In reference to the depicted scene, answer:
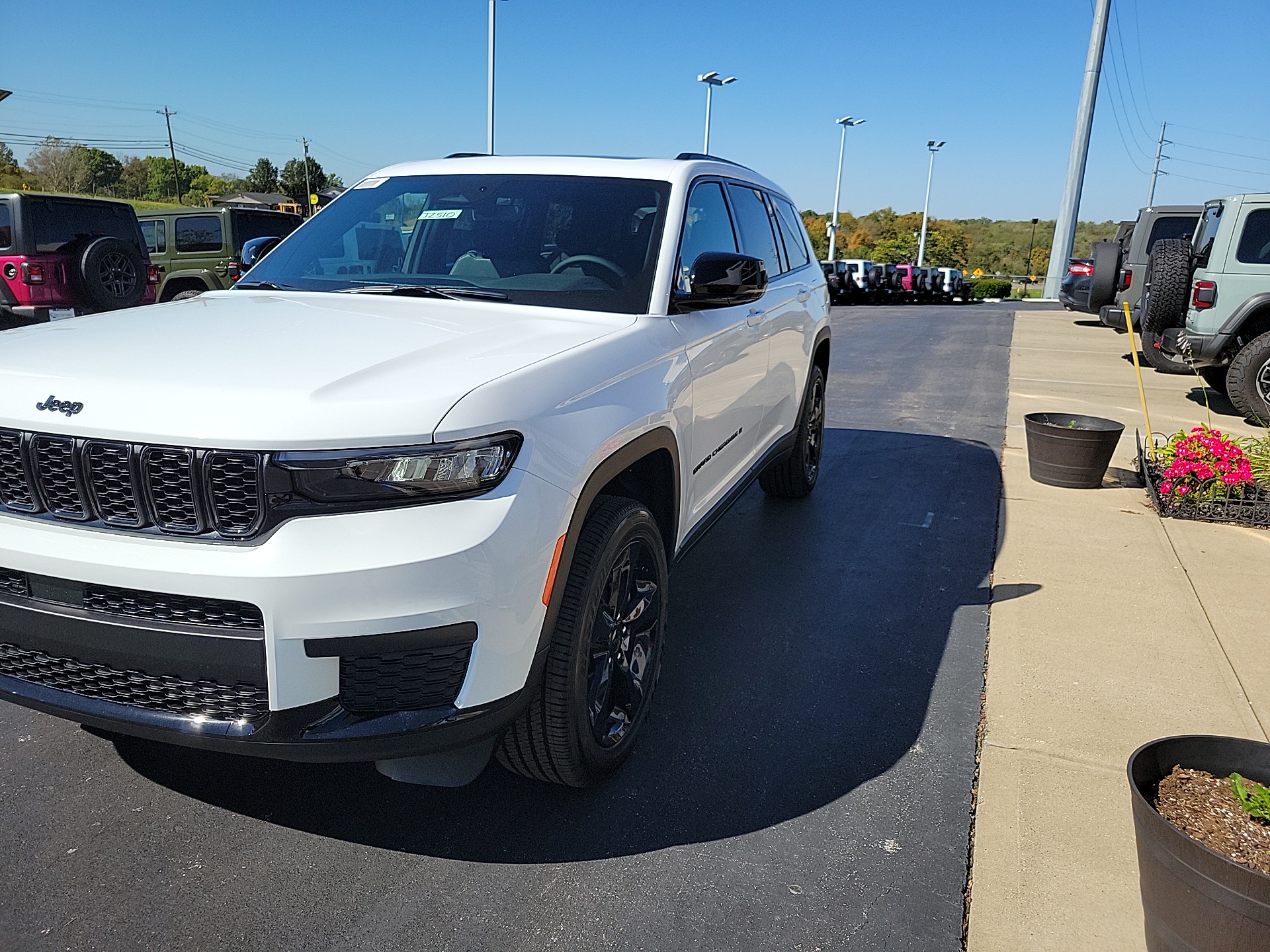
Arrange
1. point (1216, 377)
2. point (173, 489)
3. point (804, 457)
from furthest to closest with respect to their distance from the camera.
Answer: point (1216, 377) → point (804, 457) → point (173, 489)

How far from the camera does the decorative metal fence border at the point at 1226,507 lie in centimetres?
590

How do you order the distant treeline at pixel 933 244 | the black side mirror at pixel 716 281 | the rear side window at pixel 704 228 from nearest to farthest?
1. the black side mirror at pixel 716 281
2. the rear side window at pixel 704 228
3. the distant treeline at pixel 933 244

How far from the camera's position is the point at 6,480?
2365 mm

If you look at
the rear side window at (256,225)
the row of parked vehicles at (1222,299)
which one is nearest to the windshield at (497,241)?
the row of parked vehicles at (1222,299)

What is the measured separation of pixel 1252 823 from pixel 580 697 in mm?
1668

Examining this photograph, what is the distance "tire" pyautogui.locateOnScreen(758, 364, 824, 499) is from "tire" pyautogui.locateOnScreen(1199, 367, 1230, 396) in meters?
6.51

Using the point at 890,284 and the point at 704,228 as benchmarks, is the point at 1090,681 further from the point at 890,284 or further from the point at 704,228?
the point at 890,284

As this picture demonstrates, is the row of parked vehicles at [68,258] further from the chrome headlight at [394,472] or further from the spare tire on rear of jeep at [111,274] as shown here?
the chrome headlight at [394,472]

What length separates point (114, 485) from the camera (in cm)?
A: 223

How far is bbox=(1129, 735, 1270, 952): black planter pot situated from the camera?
196 centimetres

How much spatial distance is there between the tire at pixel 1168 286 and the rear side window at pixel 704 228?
7566mm

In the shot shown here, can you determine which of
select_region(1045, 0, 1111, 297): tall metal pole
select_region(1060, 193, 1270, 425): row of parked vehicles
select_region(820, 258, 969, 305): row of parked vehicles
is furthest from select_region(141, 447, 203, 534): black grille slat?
select_region(1045, 0, 1111, 297): tall metal pole

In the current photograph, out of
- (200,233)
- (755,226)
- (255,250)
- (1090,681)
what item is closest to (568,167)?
(755,226)

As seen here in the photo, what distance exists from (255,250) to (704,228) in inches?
85.8
